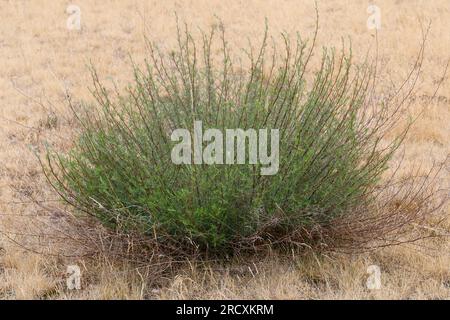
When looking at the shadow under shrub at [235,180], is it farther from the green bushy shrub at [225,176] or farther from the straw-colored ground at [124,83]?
the straw-colored ground at [124,83]

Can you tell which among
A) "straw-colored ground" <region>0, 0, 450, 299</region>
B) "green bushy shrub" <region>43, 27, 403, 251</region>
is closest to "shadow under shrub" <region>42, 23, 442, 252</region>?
"green bushy shrub" <region>43, 27, 403, 251</region>

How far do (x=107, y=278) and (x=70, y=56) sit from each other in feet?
22.2

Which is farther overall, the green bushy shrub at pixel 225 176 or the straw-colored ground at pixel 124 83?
the straw-colored ground at pixel 124 83

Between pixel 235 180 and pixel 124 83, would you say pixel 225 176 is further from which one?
pixel 124 83

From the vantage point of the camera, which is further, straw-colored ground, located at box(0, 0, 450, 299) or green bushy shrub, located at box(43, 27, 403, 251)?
straw-colored ground, located at box(0, 0, 450, 299)

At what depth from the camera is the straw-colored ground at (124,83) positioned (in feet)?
12.9

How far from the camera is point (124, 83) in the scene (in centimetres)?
899

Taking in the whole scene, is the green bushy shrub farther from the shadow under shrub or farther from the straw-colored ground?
the straw-colored ground

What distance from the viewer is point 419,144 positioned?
6754mm

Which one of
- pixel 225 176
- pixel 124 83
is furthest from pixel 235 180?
pixel 124 83

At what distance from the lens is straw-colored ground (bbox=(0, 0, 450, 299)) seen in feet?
12.9

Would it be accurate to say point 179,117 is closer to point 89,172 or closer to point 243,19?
point 89,172

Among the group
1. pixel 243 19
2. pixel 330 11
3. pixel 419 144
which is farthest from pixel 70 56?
pixel 419 144

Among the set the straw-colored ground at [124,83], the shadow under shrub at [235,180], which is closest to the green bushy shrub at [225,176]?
the shadow under shrub at [235,180]
